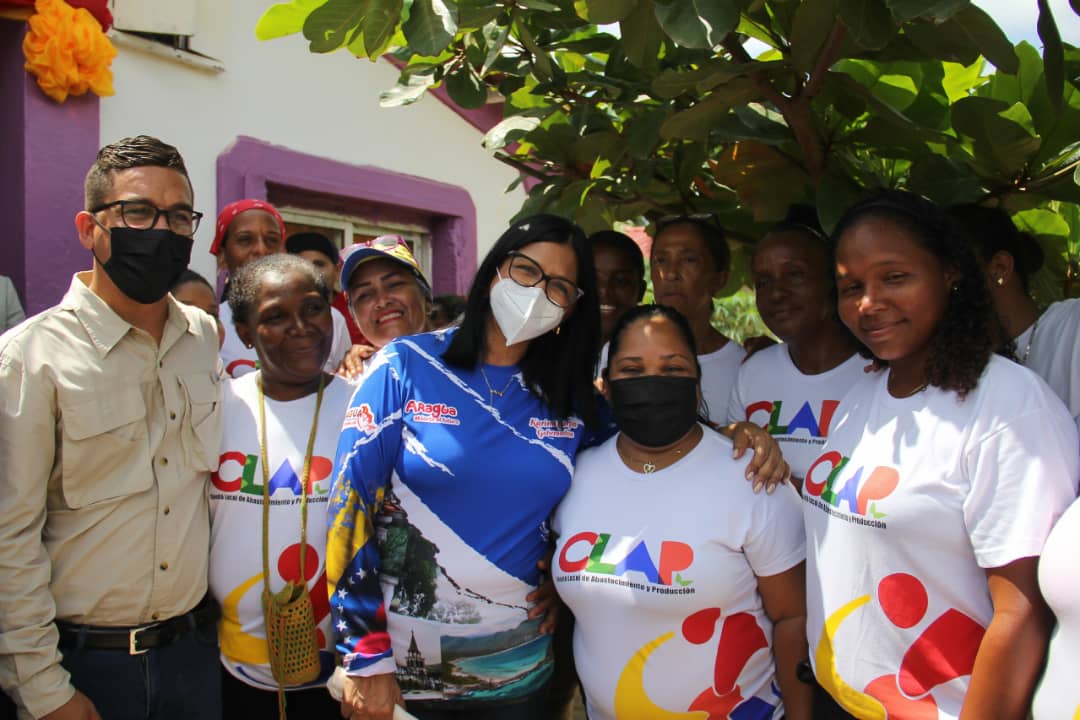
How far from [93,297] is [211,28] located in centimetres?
299

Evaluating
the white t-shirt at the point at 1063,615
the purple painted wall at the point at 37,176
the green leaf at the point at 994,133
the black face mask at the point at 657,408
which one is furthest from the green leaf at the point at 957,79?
the purple painted wall at the point at 37,176

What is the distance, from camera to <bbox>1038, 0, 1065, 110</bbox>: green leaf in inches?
71.5

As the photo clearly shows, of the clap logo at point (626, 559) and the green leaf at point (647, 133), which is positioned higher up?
the green leaf at point (647, 133)

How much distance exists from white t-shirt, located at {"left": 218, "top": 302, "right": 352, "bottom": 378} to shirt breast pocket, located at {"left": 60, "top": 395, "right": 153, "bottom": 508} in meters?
1.03

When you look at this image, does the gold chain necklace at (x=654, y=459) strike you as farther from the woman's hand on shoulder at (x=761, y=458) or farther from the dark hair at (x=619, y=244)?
the dark hair at (x=619, y=244)

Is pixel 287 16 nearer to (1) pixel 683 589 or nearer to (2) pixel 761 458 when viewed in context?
(2) pixel 761 458

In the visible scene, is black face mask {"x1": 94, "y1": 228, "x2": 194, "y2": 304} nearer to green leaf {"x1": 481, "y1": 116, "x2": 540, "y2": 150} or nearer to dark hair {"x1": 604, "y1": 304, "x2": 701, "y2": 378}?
green leaf {"x1": 481, "y1": 116, "x2": 540, "y2": 150}

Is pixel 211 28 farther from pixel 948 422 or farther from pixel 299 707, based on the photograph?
pixel 948 422

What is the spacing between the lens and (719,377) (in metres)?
2.89

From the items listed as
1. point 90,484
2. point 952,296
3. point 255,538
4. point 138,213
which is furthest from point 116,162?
point 952,296

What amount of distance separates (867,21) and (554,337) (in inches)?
45.0

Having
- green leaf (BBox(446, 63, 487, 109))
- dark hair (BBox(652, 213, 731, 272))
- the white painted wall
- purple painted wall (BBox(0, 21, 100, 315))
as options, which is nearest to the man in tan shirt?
green leaf (BBox(446, 63, 487, 109))

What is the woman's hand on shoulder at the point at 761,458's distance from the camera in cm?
208

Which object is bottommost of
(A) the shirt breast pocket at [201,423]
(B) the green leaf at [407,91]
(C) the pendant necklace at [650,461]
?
(C) the pendant necklace at [650,461]
